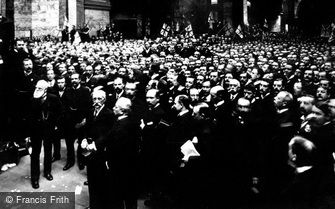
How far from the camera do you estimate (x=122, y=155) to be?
4.67m

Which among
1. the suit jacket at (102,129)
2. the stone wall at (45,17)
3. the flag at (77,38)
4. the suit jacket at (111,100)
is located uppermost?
the stone wall at (45,17)

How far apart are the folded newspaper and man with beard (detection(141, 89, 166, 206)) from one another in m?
0.59

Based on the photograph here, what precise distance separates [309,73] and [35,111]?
24.6ft

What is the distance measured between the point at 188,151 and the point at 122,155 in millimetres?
990

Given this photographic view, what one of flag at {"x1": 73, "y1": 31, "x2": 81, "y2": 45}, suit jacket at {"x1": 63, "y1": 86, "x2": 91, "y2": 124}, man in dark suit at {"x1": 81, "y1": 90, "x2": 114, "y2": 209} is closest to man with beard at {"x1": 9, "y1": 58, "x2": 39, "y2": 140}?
suit jacket at {"x1": 63, "y1": 86, "x2": 91, "y2": 124}

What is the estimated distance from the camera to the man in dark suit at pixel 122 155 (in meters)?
4.59

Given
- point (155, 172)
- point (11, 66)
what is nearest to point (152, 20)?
point (11, 66)

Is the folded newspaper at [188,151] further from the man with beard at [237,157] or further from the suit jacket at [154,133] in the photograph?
the suit jacket at [154,133]

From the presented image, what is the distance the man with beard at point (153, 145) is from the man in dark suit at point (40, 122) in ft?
6.24

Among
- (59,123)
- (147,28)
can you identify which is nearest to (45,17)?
(147,28)

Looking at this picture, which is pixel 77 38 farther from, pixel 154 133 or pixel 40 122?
pixel 154 133

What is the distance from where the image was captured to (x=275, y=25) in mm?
45875

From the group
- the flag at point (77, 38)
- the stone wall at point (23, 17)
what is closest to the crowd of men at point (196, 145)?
the flag at point (77, 38)

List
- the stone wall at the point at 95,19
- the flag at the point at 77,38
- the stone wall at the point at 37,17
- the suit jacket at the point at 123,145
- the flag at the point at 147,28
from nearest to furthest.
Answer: the suit jacket at the point at 123,145
the flag at the point at 77,38
the stone wall at the point at 37,17
the stone wall at the point at 95,19
the flag at the point at 147,28
